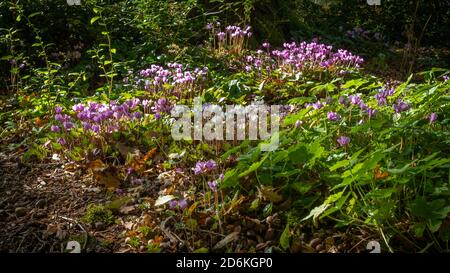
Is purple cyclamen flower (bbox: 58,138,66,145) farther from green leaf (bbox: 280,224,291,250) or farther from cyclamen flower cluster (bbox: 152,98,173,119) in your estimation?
green leaf (bbox: 280,224,291,250)

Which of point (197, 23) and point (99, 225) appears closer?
point (99, 225)

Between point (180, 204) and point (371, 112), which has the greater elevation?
point (371, 112)

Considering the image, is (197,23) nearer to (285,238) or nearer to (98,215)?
(98,215)

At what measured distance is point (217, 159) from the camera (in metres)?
3.32

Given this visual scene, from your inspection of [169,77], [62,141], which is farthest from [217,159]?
[169,77]

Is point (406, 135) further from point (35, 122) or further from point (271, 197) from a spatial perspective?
point (35, 122)

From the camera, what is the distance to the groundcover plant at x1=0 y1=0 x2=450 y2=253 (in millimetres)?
2447

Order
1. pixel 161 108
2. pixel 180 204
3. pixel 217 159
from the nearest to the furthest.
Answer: pixel 180 204
pixel 217 159
pixel 161 108

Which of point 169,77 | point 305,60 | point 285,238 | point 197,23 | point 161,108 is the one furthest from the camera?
point 197,23

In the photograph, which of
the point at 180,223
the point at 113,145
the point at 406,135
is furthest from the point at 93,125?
the point at 406,135

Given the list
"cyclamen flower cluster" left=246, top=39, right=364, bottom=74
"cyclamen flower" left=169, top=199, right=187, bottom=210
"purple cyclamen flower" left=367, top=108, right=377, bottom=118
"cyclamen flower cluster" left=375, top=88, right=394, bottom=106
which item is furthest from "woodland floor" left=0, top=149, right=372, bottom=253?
"cyclamen flower cluster" left=246, top=39, right=364, bottom=74

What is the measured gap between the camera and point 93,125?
12.4 feet

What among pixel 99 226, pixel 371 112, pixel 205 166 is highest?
pixel 371 112

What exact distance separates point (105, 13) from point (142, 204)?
4381mm
